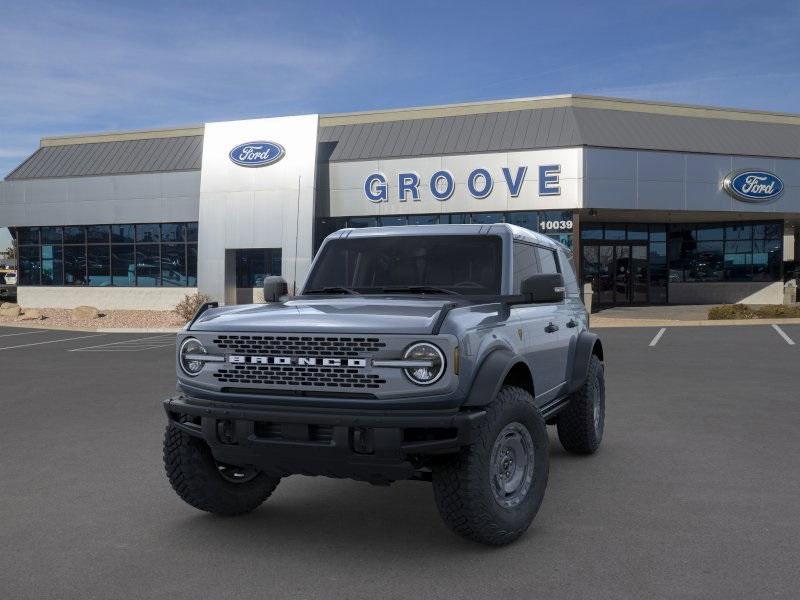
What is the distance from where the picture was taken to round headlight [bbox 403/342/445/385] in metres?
4.17

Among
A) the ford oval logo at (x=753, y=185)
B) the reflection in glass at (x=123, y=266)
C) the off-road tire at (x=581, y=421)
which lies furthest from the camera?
the reflection in glass at (x=123, y=266)

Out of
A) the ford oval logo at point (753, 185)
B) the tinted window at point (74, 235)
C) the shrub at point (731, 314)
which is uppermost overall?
the ford oval logo at point (753, 185)

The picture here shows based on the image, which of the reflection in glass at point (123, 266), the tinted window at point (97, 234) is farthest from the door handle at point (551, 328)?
the tinted window at point (97, 234)

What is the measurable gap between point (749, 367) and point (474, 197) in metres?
16.0

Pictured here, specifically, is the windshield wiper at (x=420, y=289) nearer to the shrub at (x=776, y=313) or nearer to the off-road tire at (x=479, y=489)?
the off-road tire at (x=479, y=489)

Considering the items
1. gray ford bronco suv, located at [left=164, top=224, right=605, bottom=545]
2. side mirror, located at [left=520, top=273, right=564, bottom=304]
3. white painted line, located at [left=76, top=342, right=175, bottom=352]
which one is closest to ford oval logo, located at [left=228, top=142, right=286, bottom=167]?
white painted line, located at [left=76, top=342, right=175, bottom=352]

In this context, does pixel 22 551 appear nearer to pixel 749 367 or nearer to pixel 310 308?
pixel 310 308

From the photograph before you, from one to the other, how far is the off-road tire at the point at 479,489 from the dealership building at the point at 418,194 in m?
20.9

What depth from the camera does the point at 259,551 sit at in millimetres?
4570

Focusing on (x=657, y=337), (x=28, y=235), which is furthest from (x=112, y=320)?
(x=657, y=337)

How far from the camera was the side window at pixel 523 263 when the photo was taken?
574 cm

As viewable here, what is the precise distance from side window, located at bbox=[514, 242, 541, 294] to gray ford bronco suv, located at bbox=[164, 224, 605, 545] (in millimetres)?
182

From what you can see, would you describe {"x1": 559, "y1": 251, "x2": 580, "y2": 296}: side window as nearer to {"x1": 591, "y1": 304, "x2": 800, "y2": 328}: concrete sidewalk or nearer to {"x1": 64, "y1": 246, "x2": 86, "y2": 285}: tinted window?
{"x1": 591, "y1": 304, "x2": 800, "y2": 328}: concrete sidewalk

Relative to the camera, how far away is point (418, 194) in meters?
28.8
